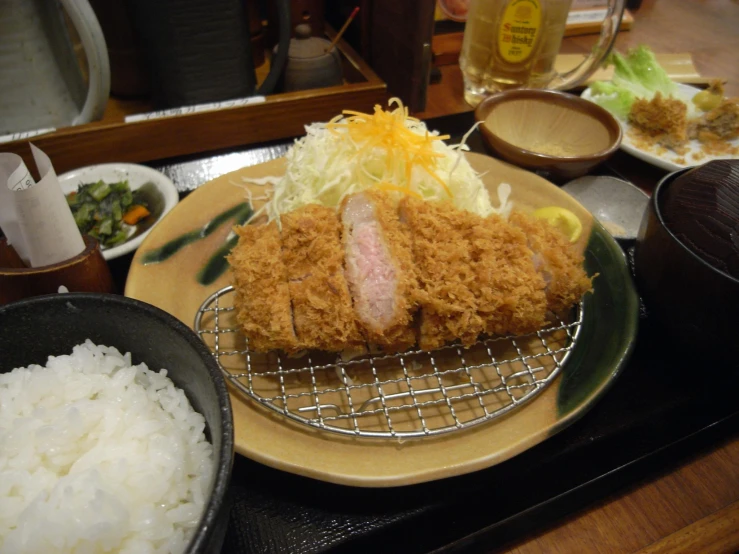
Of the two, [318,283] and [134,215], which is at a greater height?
[318,283]

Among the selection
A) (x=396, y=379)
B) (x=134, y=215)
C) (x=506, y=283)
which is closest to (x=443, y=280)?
(x=506, y=283)

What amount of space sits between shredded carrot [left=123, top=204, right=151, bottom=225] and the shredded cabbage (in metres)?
0.63

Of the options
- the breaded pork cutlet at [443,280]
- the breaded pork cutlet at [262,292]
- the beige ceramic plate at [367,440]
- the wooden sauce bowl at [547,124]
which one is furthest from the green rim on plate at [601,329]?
the breaded pork cutlet at [262,292]

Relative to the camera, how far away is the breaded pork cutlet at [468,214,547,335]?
167 centimetres

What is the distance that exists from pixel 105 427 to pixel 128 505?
0.69 ft

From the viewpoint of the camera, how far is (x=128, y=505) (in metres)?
1.00

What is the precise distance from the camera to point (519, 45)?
317cm

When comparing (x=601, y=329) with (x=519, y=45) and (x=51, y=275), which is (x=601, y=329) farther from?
(x=519, y=45)

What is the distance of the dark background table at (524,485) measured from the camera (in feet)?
4.42

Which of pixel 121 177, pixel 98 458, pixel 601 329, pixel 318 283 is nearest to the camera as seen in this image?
pixel 98 458

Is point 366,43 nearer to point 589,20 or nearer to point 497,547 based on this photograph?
point 589,20

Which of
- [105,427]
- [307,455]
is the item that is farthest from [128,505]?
[307,455]

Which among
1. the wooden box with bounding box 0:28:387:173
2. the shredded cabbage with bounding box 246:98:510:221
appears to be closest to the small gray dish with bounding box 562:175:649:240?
the shredded cabbage with bounding box 246:98:510:221

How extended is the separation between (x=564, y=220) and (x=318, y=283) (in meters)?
1.20
